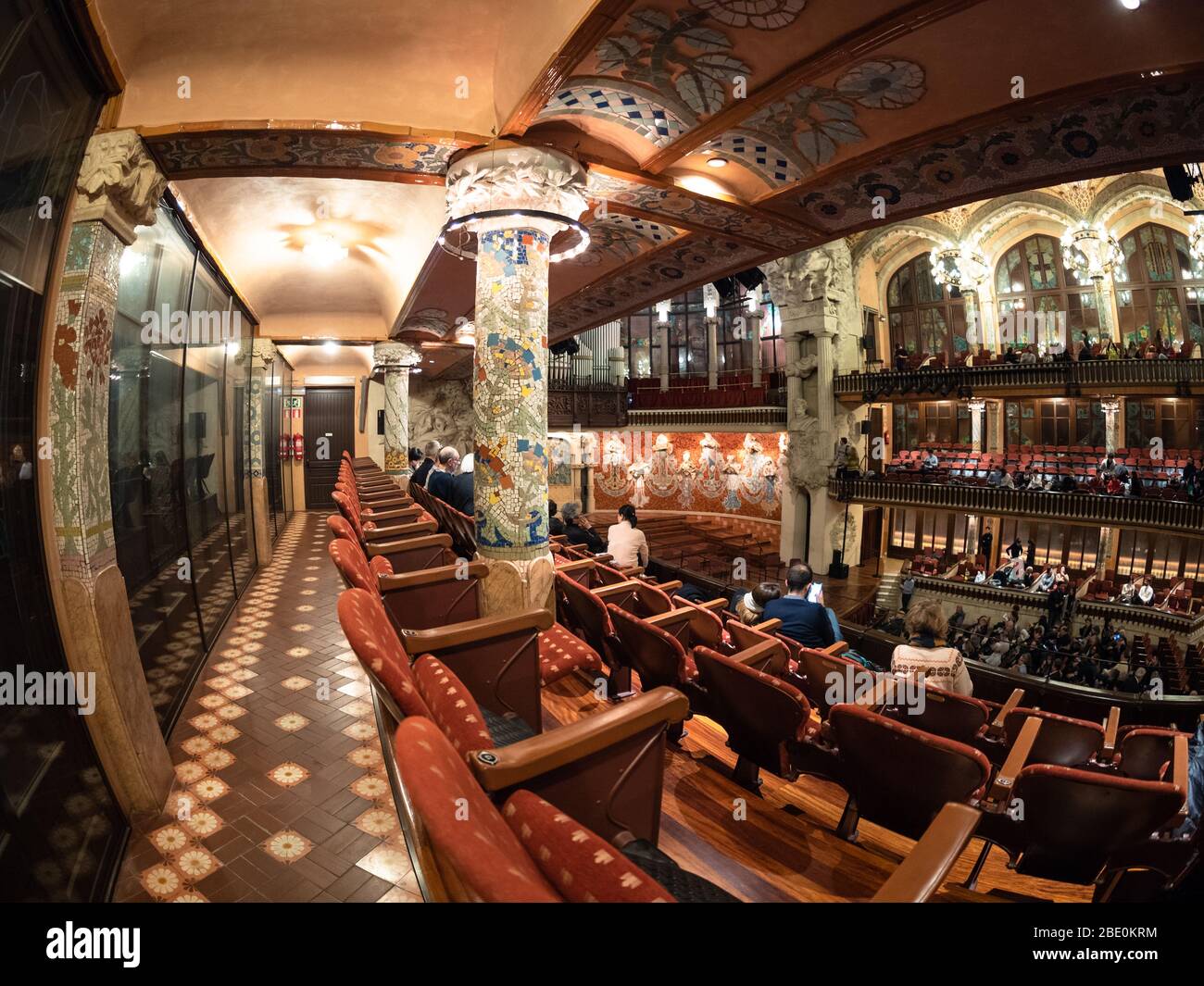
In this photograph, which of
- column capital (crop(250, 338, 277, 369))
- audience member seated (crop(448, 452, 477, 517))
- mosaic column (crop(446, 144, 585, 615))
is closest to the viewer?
mosaic column (crop(446, 144, 585, 615))

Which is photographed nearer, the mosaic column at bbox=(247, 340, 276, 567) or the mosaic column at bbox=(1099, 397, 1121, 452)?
the mosaic column at bbox=(247, 340, 276, 567)

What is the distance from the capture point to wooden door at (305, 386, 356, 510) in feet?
38.7

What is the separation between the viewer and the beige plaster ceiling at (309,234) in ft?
14.9

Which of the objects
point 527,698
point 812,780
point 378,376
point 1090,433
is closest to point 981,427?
point 1090,433

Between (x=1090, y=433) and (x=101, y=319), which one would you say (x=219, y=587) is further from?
(x=1090, y=433)

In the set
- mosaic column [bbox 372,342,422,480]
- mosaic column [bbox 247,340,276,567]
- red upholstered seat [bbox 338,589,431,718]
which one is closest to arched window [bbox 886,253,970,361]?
mosaic column [bbox 372,342,422,480]

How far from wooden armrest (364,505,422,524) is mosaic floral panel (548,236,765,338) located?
8.98 ft

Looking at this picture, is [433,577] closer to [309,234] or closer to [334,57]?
[334,57]

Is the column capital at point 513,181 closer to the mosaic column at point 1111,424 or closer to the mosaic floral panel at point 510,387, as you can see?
the mosaic floral panel at point 510,387

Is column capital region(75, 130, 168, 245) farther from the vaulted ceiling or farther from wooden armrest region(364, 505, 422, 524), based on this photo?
wooden armrest region(364, 505, 422, 524)

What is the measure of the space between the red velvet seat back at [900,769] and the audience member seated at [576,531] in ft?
16.6

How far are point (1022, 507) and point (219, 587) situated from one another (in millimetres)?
14417

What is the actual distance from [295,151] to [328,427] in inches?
403

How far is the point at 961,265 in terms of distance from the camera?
15812 millimetres
